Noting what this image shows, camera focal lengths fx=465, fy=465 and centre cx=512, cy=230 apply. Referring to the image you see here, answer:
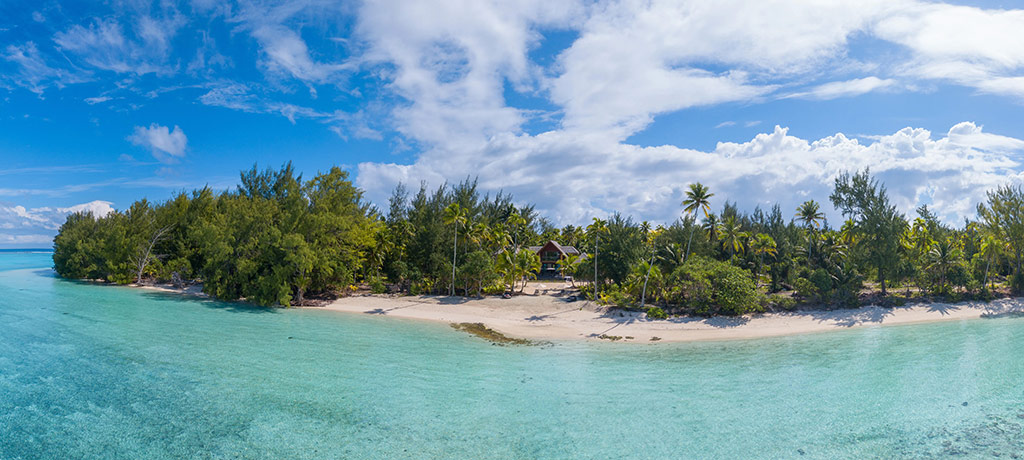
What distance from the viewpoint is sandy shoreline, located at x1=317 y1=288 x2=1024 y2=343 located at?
24234 millimetres

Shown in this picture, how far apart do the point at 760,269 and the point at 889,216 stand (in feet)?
29.4

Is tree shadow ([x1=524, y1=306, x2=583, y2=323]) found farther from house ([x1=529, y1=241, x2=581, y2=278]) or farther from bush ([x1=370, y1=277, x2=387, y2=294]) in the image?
house ([x1=529, y1=241, x2=581, y2=278])

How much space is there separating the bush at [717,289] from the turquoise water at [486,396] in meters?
4.06

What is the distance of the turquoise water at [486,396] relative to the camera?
31.9 feet

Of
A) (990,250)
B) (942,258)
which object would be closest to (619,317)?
(942,258)

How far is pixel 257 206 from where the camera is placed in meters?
36.1

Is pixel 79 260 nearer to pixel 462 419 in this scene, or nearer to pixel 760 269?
pixel 462 419

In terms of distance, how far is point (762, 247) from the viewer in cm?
3703

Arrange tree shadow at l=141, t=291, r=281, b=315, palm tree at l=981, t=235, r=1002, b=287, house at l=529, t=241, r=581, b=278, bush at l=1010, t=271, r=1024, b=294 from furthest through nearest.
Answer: house at l=529, t=241, r=581, b=278 < bush at l=1010, t=271, r=1024, b=294 < palm tree at l=981, t=235, r=1002, b=287 < tree shadow at l=141, t=291, r=281, b=315

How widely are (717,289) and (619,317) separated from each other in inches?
236

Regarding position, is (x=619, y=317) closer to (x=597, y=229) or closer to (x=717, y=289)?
(x=717, y=289)

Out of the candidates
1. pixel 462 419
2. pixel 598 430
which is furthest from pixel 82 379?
pixel 598 430

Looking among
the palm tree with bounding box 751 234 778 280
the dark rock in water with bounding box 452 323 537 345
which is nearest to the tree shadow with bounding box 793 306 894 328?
the palm tree with bounding box 751 234 778 280

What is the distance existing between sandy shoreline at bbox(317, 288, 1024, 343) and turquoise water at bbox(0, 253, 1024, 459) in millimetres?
2408
